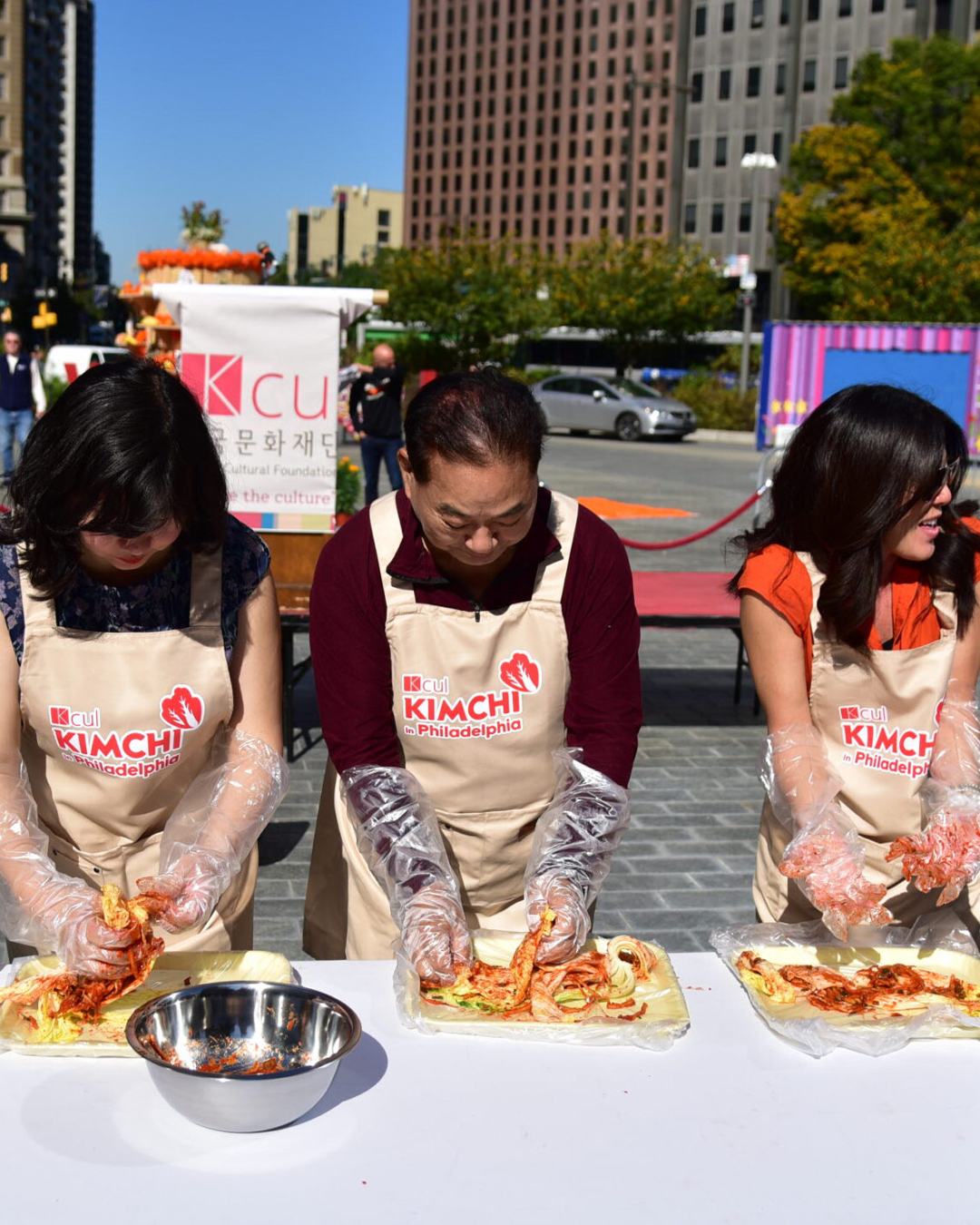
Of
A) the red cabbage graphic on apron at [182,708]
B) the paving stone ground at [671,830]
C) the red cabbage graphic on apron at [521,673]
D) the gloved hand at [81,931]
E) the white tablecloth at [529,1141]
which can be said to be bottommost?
the paving stone ground at [671,830]

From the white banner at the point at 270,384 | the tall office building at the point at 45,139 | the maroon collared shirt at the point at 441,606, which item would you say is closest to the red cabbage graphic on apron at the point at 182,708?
the maroon collared shirt at the point at 441,606

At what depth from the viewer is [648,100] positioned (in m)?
92.7

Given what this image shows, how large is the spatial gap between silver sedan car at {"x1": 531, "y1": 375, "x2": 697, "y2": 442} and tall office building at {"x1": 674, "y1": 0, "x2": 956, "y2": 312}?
37038mm

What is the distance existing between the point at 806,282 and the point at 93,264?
153 meters

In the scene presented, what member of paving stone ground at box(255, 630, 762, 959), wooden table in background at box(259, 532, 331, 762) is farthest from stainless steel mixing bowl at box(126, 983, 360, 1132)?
wooden table in background at box(259, 532, 331, 762)

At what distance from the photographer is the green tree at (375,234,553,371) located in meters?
37.8

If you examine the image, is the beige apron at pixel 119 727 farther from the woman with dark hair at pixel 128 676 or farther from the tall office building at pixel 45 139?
the tall office building at pixel 45 139

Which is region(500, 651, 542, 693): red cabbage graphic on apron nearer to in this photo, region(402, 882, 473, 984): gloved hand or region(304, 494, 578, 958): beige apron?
region(304, 494, 578, 958): beige apron

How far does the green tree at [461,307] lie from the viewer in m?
37.8

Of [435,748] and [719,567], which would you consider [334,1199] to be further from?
[719,567]

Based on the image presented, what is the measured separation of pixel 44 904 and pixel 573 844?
0.89 metres

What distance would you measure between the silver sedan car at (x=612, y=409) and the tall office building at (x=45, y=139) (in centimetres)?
6646

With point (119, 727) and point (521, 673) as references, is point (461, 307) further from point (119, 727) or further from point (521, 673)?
point (119, 727)

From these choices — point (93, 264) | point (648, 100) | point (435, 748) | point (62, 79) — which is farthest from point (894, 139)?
point (93, 264)
